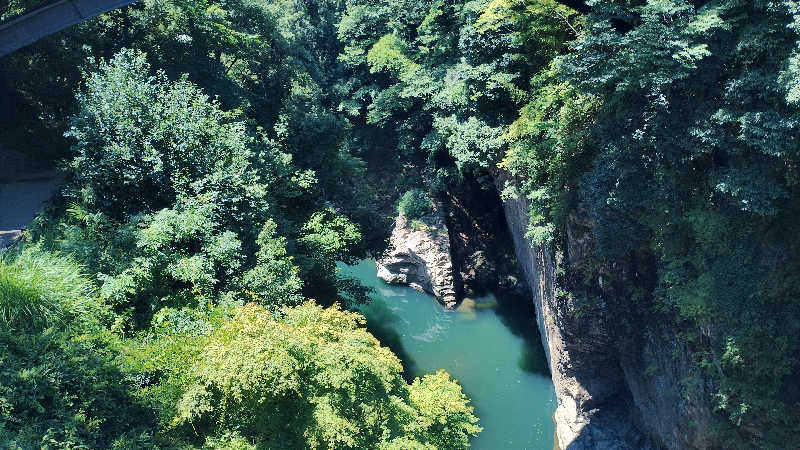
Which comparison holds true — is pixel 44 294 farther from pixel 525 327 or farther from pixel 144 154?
pixel 525 327

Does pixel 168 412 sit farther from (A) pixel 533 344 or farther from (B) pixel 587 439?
(A) pixel 533 344

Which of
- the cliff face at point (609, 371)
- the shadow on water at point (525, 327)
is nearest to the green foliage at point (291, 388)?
the cliff face at point (609, 371)

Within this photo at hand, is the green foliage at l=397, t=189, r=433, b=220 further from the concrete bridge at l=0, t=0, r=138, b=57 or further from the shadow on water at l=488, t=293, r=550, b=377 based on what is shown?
the concrete bridge at l=0, t=0, r=138, b=57

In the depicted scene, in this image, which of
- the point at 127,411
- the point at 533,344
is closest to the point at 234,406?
the point at 127,411

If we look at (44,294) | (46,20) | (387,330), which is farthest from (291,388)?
(387,330)

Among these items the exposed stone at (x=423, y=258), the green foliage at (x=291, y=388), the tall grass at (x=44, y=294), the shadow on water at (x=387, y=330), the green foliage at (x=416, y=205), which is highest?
the green foliage at (x=416, y=205)

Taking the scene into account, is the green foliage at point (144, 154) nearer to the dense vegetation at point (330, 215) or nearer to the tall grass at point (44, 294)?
the dense vegetation at point (330, 215)

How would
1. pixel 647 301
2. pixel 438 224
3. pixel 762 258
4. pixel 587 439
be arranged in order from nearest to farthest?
pixel 762 258 → pixel 647 301 → pixel 587 439 → pixel 438 224
